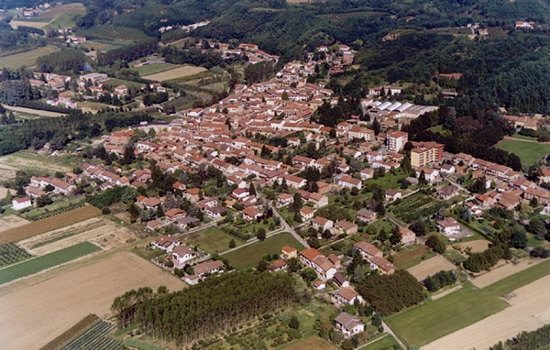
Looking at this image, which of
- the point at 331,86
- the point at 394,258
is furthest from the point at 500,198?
the point at 331,86

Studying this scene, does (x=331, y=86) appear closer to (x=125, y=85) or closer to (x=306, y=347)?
(x=125, y=85)

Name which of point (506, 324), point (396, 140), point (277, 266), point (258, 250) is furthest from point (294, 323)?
point (396, 140)

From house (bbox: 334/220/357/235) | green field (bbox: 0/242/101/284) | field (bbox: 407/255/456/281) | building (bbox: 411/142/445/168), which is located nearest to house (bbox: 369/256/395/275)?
field (bbox: 407/255/456/281)

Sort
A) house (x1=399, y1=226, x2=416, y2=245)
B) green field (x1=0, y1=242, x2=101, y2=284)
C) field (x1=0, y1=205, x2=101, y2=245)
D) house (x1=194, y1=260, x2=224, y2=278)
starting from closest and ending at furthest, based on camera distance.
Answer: house (x1=194, y1=260, x2=224, y2=278) < green field (x1=0, y1=242, x2=101, y2=284) < house (x1=399, y1=226, x2=416, y2=245) < field (x1=0, y1=205, x2=101, y2=245)

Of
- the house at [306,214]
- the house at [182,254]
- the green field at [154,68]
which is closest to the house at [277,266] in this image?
the house at [182,254]

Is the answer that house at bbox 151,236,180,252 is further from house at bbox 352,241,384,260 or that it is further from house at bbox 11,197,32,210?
house at bbox 11,197,32,210

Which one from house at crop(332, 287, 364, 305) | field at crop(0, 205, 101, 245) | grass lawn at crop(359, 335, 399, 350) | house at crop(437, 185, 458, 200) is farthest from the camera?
house at crop(437, 185, 458, 200)
